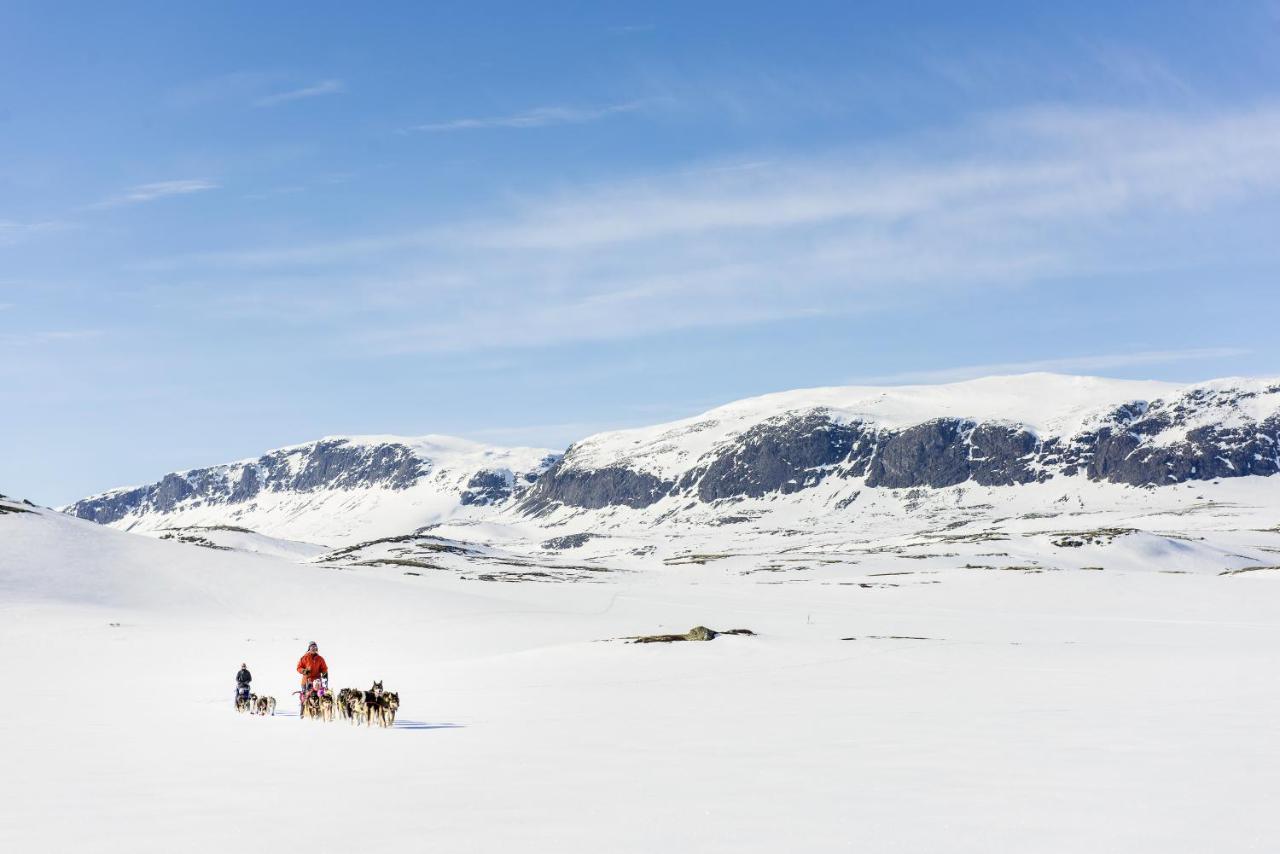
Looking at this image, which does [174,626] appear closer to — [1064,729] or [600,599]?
[600,599]

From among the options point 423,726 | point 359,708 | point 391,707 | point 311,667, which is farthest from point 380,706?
point 311,667

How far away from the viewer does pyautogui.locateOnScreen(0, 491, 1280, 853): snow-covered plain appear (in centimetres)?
1306

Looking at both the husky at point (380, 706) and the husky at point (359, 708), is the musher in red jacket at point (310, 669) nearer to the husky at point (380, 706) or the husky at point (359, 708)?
the husky at point (359, 708)

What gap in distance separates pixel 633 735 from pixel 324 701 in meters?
10.3

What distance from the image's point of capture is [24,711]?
2870 centimetres

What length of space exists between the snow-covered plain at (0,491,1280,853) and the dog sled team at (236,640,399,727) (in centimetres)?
66

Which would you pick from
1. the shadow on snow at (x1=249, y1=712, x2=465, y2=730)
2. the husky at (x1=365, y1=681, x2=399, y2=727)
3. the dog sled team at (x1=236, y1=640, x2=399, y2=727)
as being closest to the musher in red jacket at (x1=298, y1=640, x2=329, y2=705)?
the dog sled team at (x1=236, y1=640, x2=399, y2=727)

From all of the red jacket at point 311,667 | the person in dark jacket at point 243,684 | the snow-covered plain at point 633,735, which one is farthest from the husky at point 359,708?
the person in dark jacket at point 243,684

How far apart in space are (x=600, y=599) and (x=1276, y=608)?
4730 cm

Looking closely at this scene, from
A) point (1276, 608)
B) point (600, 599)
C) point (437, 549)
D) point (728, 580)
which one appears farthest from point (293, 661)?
point (437, 549)

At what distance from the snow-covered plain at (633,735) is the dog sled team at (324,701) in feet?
2.17

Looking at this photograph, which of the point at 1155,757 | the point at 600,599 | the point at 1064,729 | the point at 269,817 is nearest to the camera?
the point at 269,817

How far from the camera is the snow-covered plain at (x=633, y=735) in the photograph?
42.9ft

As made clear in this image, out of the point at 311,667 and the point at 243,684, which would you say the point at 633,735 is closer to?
the point at 311,667
